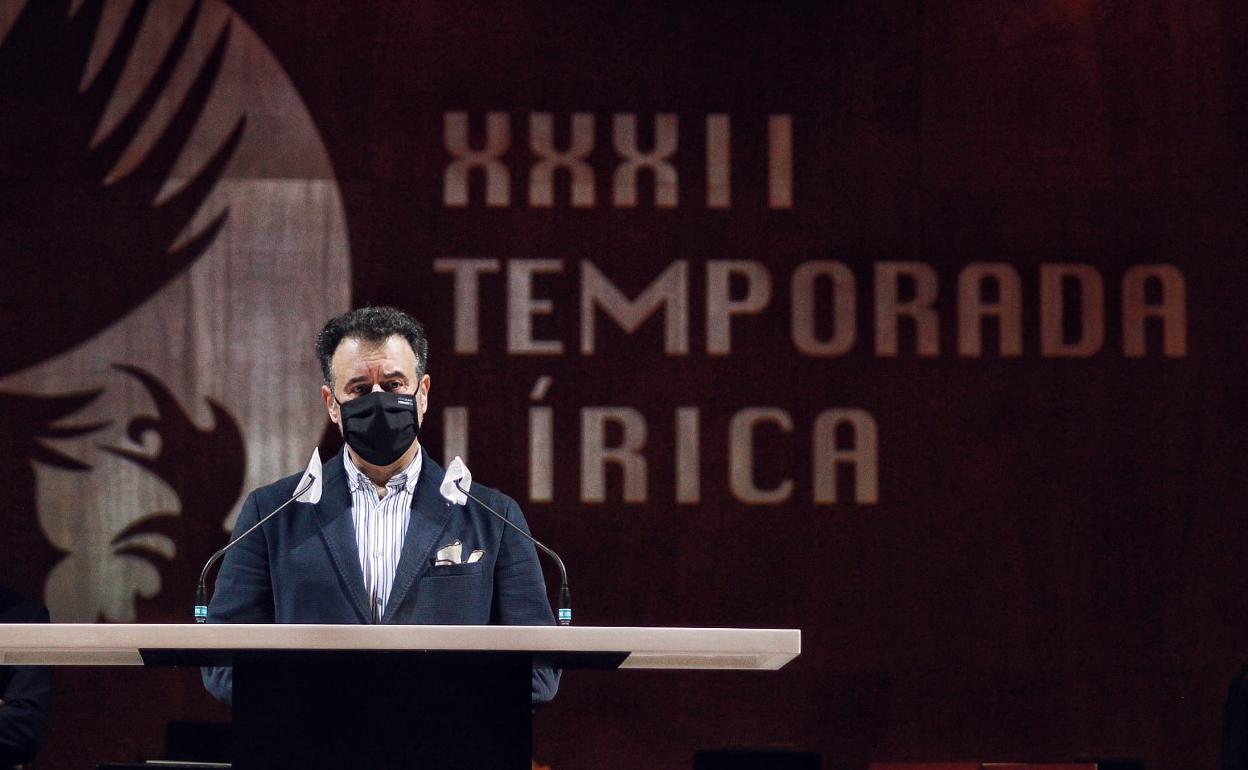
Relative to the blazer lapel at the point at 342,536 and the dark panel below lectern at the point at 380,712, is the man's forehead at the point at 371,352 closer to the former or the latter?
the blazer lapel at the point at 342,536

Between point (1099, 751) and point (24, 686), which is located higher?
point (24, 686)

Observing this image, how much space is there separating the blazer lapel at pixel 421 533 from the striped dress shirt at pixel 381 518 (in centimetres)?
2

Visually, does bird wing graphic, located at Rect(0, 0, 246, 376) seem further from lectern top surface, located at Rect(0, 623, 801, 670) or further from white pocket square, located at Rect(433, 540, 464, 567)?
lectern top surface, located at Rect(0, 623, 801, 670)

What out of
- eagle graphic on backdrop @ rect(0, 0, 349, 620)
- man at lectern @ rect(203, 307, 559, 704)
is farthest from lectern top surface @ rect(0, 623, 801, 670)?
eagle graphic on backdrop @ rect(0, 0, 349, 620)

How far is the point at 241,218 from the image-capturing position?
547 centimetres

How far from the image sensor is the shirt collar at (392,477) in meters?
2.68

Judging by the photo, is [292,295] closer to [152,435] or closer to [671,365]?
[152,435]

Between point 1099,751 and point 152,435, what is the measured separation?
12.2 ft

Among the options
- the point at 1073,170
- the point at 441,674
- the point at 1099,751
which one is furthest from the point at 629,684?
the point at 441,674

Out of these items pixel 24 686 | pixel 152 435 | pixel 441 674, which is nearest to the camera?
pixel 441 674

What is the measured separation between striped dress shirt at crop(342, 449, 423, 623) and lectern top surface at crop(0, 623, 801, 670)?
76 cm

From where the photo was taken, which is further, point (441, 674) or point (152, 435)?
point (152, 435)

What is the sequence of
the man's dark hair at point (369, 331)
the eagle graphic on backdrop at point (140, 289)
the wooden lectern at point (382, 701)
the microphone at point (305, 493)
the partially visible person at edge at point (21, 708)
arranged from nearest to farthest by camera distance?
the wooden lectern at point (382, 701), the microphone at point (305, 493), the man's dark hair at point (369, 331), the partially visible person at edge at point (21, 708), the eagle graphic on backdrop at point (140, 289)

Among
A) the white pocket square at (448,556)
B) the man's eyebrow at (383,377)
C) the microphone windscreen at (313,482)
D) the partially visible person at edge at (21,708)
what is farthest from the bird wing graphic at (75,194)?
the white pocket square at (448,556)
